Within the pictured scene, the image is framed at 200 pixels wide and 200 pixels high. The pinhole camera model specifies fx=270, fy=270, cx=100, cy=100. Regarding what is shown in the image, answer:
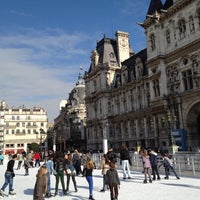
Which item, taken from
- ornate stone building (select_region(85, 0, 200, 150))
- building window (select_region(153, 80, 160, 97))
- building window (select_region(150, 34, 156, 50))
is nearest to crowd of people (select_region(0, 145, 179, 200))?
ornate stone building (select_region(85, 0, 200, 150))

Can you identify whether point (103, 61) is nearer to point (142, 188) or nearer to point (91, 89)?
point (91, 89)

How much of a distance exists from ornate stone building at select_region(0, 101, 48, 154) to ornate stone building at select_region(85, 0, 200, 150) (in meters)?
39.6

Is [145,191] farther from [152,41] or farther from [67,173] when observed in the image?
[152,41]

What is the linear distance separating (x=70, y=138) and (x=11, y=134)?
Result: 22.4m

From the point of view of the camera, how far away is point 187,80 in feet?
107

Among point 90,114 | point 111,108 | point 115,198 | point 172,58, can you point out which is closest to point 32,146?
point 90,114

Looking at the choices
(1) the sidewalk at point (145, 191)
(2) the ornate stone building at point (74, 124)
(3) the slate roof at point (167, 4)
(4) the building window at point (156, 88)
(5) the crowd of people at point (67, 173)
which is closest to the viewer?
(5) the crowd of people at point (67, 173)

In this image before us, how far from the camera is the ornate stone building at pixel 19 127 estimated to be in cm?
8831

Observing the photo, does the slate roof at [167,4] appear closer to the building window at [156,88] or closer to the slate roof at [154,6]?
the slate roof at [154,6]

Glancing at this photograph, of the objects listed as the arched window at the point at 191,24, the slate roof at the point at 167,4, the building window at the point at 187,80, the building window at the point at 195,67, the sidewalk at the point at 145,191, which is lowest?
the sidewalk at the point at 145,191

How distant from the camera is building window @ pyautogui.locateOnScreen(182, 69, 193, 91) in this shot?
3222 centimetres

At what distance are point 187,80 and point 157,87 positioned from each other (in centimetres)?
557

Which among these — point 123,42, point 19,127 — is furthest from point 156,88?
point 19,127

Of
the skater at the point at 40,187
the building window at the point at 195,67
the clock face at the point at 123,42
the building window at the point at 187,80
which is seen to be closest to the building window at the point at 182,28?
the building window at the point at 195,67
